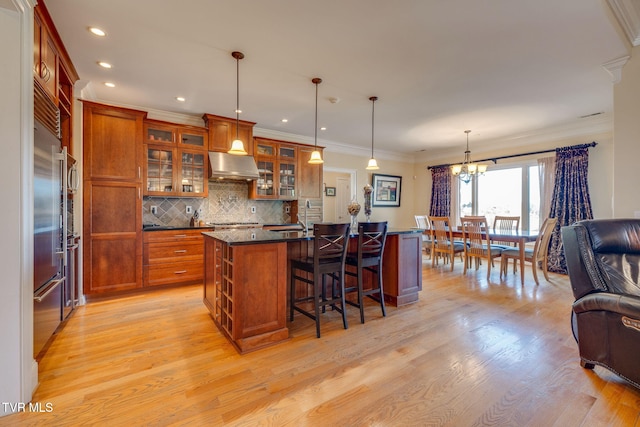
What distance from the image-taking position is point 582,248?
2.06 m

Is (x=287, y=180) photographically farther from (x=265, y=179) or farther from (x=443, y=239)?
(x=443, y=239)

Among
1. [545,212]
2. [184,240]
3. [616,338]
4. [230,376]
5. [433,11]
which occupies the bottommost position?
[230,376]

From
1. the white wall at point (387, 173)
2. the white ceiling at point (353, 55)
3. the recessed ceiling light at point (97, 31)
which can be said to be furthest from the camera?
the white wall at point (387, 173)

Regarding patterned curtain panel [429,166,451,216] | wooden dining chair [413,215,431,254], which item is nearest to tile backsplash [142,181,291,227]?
wooden dining chair [413,215,431,254]

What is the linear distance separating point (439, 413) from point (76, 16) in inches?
143

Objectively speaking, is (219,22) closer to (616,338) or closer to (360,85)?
(360,85)

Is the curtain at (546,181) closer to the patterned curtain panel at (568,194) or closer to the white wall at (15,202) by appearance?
the patterned curtain panel at (568,194)

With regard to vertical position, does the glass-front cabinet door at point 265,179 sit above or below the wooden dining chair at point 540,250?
above

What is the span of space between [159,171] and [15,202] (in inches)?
103

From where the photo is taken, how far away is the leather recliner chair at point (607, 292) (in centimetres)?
170

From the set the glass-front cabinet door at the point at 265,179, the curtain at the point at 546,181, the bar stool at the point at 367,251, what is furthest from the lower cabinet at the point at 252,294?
the curtain at the point at 546,181

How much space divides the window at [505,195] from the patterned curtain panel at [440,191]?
26cm

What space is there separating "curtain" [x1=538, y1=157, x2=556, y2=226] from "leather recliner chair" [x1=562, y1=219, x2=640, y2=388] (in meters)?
3.49

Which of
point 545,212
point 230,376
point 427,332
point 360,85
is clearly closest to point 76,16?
point 360,85
